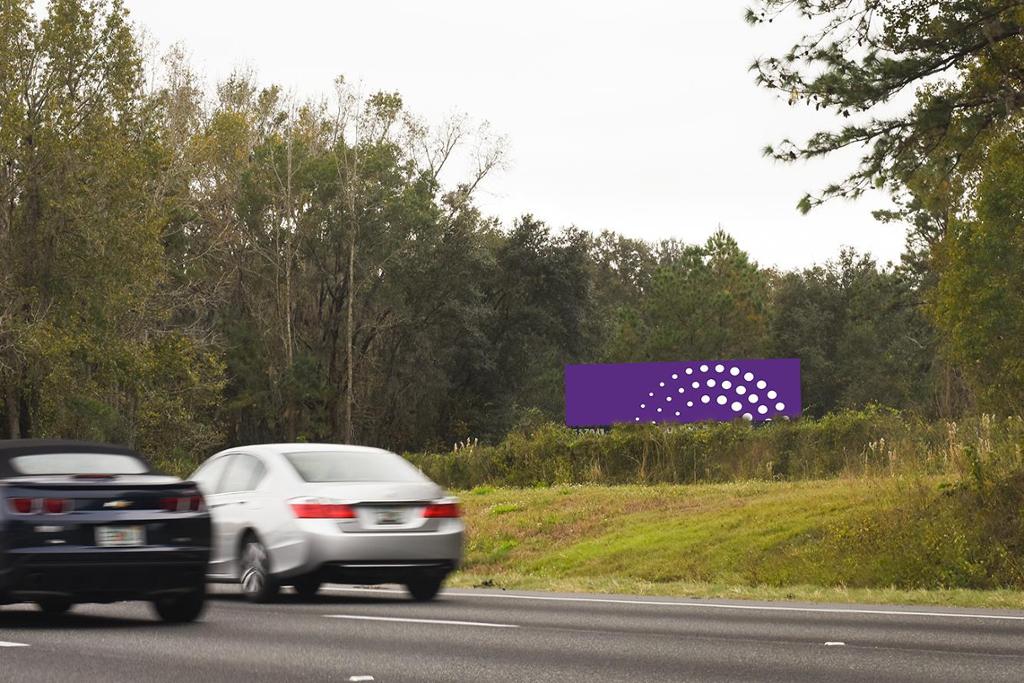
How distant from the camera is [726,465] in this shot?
32.0 m

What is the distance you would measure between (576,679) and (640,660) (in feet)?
3.79

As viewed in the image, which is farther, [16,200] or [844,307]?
[844,307]

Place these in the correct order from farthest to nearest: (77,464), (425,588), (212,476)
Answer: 1. (212,476)
2. (425,588)
3. (77,464)

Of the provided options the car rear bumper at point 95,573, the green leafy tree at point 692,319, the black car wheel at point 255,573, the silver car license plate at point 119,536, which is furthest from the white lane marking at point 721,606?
the green leafy tree at point 692,319

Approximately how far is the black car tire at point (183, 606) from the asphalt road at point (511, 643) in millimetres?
176

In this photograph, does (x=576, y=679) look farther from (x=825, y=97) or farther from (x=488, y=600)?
(x=825, y=97)

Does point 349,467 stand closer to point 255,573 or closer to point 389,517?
point 389,517

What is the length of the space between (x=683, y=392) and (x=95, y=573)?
2834cm

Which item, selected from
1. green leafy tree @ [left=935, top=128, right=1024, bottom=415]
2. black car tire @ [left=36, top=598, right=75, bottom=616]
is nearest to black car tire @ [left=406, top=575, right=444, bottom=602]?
black car tire @ [left=36, top=598, right=75, bottom=616]

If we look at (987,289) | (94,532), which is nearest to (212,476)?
(94,532)

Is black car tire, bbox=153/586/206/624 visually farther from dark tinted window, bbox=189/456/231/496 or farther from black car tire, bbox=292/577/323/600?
dark tinted window, bbox=189/456/231/496

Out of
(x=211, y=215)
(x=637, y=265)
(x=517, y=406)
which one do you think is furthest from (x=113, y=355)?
(x=637, y=265)

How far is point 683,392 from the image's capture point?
40000 millimetres

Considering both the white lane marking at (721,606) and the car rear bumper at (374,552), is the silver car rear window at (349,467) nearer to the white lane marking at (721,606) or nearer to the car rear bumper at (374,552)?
the car rear bumper at (374,552)
